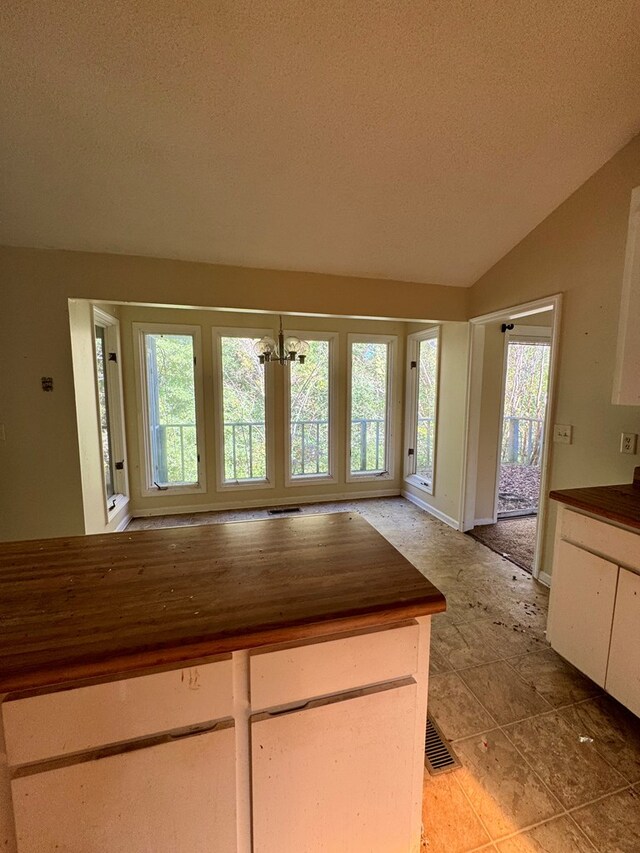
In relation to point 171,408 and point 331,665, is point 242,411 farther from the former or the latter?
point 331,665

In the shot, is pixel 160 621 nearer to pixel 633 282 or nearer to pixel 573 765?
pixel 573 765

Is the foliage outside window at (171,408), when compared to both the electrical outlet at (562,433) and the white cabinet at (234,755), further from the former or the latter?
the white cabinet at (234,755)

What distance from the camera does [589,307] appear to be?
225 centimetres

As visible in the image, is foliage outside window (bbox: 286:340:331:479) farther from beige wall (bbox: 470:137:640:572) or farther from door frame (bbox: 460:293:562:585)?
beige wall (bbox: 470:137:640:572)

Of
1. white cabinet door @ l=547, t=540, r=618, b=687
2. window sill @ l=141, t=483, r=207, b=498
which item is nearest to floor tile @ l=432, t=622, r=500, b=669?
white cabinet door @ l=547, t=540, r=618, b=687

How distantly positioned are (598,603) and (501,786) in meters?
0.81

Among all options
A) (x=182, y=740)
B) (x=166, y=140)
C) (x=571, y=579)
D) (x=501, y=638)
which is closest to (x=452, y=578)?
(x=501, y=638)

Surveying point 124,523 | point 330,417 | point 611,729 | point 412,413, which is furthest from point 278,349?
point 611,729

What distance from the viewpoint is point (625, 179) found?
6.63ft

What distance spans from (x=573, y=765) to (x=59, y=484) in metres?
3.16

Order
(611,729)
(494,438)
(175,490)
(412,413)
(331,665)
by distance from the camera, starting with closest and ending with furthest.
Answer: (331,665), (611,729), (494,438), (175,490), (412,413)

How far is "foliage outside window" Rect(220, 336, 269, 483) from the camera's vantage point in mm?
3969

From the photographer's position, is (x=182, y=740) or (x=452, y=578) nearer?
(x=182, y=740)

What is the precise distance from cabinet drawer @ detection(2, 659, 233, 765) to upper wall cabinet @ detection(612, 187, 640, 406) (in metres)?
2.02
